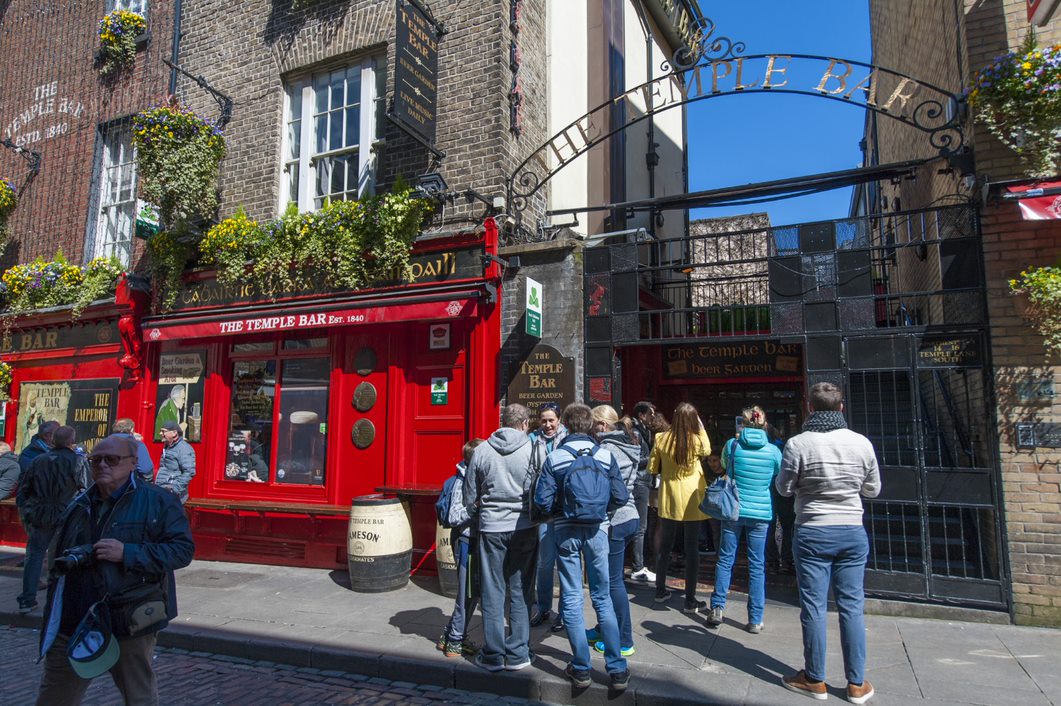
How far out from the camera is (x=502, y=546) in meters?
4.91

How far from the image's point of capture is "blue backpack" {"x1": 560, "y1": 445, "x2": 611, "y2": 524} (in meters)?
4.43

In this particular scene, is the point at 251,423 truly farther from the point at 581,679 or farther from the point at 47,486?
the point at 581,679

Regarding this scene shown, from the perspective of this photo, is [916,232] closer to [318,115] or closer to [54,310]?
[318,115]

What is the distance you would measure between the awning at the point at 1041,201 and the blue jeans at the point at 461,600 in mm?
5194

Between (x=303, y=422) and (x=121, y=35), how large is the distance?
302 inches

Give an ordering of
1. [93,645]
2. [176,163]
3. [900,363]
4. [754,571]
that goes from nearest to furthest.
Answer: [93,645] → [754,571] → [900,363] → [176,163]

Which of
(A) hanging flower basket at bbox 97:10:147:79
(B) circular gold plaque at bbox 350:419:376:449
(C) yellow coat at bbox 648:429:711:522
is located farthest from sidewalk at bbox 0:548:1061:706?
(A) hanging flower basket at bbox 97:10:147:79

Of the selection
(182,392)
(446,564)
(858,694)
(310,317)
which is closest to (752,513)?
(858,694)

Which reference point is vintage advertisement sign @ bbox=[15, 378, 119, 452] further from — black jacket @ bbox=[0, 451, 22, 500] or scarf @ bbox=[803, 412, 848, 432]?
scarf @ bbox=[803, 412, 848, 432]

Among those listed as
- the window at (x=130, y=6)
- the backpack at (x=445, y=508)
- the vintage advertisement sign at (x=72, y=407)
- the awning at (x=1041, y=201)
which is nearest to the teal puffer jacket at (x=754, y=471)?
the backpack at (x=445, y=508)

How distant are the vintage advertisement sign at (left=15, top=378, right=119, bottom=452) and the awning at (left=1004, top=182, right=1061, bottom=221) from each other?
470 inches

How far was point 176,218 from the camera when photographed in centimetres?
978

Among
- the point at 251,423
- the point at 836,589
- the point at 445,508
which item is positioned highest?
the point at 251,423

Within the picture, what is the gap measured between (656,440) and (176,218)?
24.7 feet
